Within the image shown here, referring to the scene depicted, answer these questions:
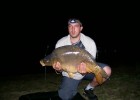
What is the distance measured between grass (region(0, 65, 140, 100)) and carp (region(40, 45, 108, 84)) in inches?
35.0

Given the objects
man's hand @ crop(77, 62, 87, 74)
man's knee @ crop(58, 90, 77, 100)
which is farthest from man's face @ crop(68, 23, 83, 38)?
man's knee @ crop(58, 90, 77, 100)

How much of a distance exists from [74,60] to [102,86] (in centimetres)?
143

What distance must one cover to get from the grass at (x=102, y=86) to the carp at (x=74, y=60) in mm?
889

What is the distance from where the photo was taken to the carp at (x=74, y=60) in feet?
10.1

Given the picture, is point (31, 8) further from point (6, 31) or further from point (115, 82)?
point (115, 82)

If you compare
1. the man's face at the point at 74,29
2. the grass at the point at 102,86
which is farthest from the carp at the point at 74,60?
the grass at the point at 102,86

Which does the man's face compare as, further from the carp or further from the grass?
the grass

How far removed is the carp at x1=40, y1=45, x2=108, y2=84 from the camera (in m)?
3.07

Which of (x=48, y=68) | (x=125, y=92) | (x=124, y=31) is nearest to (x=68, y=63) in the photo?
(x=125, y=92)

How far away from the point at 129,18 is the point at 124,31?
9.33 ft

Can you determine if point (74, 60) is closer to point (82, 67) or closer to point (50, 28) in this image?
point (82, 67)

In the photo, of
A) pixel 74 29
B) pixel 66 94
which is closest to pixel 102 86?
pixel 66 94

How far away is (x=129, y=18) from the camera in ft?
66.8

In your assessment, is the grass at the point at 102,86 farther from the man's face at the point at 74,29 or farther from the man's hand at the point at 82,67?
the man's face at the point at 74,29
